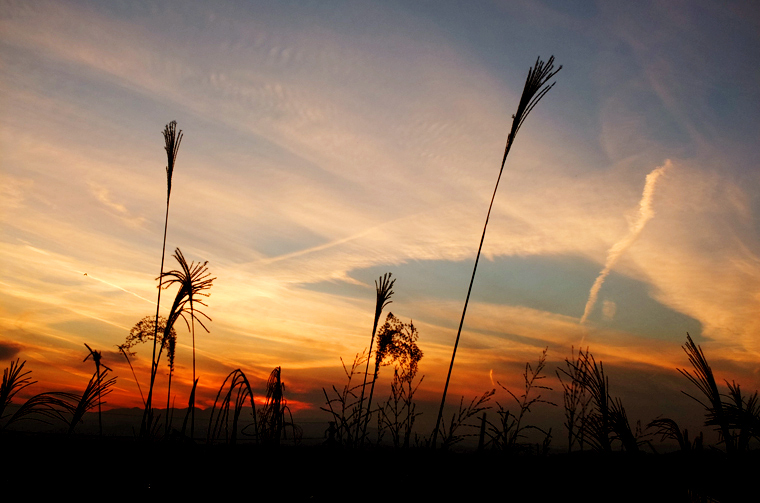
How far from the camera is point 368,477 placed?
3830mm

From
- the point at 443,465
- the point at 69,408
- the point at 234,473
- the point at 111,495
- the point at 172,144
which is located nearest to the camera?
the point at 111,495

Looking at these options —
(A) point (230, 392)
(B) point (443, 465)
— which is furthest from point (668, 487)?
(A) point (230, 392)

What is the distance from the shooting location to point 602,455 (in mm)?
4180

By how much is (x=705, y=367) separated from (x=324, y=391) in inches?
148

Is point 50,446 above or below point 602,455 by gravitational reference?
below

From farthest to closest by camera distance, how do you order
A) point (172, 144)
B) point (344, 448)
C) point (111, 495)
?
point (172, 144) → point (344, 448) → point (111, 495)

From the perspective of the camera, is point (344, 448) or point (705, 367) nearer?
point (705, 367)

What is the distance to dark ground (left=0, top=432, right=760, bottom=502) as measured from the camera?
3438 mm

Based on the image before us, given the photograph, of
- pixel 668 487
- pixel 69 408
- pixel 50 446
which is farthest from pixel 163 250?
pixel 668 487

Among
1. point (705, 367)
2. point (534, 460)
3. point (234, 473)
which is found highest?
point (705, 367)

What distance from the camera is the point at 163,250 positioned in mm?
6871

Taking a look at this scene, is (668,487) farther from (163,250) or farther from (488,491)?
(163,250)

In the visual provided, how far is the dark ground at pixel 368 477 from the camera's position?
3438 millimetres

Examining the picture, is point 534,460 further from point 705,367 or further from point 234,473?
point 234,473
